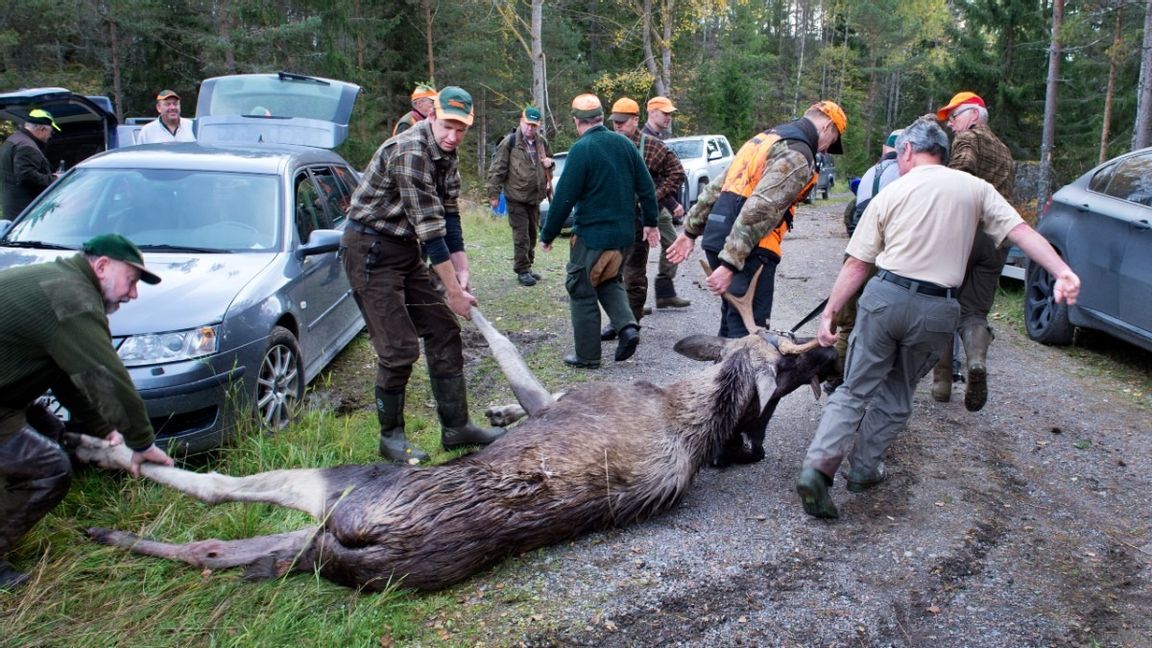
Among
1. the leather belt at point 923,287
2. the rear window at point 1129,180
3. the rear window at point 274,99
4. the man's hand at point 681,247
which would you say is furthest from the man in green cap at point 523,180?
the leather belt at point 923,287

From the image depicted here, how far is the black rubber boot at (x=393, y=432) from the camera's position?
458 cm

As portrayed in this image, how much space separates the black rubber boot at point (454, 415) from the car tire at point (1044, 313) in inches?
223

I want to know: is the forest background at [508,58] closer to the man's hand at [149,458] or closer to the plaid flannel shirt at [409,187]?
the plaid flannel shirt at [409,187]

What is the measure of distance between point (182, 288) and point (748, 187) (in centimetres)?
362

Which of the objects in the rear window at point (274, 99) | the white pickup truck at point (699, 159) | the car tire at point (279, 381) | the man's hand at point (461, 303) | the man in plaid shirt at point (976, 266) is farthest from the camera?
the white pickup truck at point (699, 159)

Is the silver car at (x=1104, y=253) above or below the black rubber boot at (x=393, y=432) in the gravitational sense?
above

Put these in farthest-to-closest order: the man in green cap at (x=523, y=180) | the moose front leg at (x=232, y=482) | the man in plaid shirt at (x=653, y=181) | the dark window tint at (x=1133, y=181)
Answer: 1. the man in green cap at (x=523, y=180)
2. the man in plaid shirt at (x=653, y=181)
3. the dark window tint at (x=1133, y=181)
4. the moose front leg at (x=232, y=482)

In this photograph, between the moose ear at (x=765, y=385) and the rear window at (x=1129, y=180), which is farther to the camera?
the rear window at (x=1129, y=180)

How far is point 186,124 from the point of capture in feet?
29.5

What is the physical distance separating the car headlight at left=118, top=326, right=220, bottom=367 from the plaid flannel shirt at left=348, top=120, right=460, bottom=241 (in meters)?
1.06

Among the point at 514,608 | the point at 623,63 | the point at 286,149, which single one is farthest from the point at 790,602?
the point at 623,63

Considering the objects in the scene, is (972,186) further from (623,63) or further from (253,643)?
(623,63)

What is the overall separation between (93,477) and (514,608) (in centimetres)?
235

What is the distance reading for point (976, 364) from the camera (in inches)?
197
